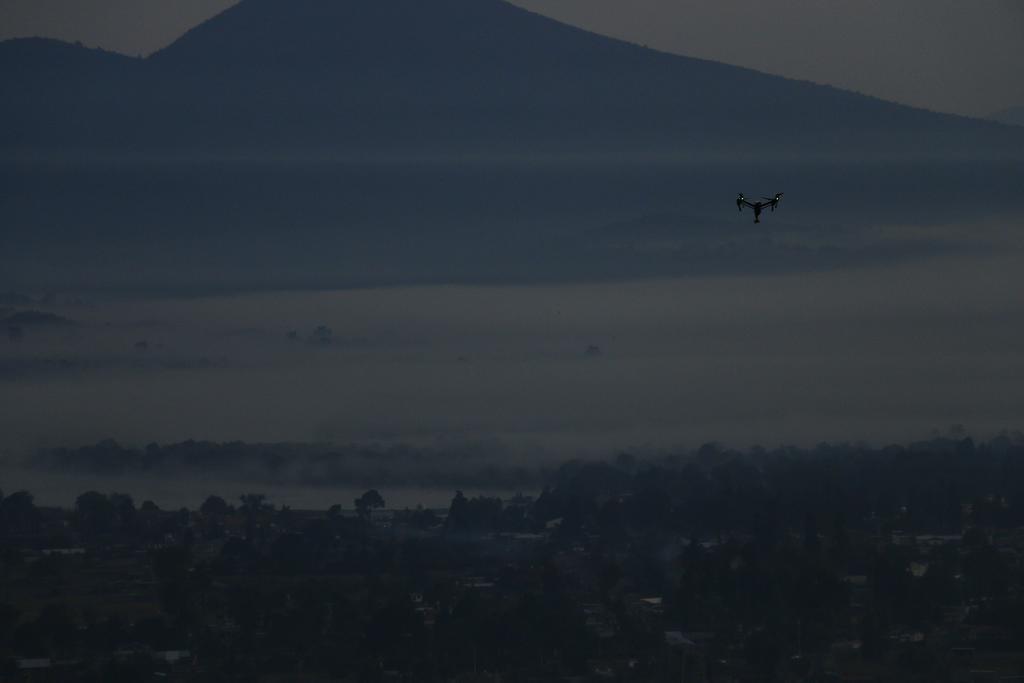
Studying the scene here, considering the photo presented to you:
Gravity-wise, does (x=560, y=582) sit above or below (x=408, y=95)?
below

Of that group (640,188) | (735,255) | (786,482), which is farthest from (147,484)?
(640,188)

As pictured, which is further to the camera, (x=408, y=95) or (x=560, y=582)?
(x=408, y=95)

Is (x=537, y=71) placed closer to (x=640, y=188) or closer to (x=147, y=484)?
(x=640, y=188)

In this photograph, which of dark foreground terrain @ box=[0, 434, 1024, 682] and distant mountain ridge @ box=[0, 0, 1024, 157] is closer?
dark foreground terrain @ box=[0, 434, 1024, 682]

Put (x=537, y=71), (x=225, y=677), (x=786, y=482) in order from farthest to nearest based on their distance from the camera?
(x=537, y=71) < (x=786, y=482) < (x=225, y=677)

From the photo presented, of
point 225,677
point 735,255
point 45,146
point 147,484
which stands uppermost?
point 45,146
